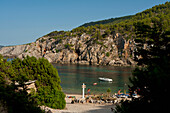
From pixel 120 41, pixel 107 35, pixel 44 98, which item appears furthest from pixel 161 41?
pixel 107 35

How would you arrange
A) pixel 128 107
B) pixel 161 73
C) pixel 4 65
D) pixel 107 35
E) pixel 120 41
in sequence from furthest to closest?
pixel 107 35, pixel 120 41, pixel 4 65, pixel 128 107, pixel 161 73

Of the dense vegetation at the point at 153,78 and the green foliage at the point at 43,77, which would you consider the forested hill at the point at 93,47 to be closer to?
the green foliage at the point at 43,77

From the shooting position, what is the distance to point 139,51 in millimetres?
7629

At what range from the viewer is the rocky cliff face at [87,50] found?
118 metres

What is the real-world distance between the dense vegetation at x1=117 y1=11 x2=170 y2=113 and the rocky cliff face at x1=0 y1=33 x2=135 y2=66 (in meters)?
105

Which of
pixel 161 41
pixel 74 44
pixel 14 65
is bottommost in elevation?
pixel 14 65

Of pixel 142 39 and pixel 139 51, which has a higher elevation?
pixel 142 39

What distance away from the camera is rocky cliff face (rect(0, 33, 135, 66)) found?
388ft

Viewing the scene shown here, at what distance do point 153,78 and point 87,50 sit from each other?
123 metres

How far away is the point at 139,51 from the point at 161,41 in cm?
96

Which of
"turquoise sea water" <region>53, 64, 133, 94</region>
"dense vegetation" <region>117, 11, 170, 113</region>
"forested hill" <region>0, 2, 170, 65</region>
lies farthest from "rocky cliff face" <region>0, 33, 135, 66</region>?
"dense vegetation" <region>117, 11, 170, 113</region>

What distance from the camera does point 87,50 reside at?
5044 inches

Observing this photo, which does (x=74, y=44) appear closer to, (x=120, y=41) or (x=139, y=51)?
(x=120, y=41)

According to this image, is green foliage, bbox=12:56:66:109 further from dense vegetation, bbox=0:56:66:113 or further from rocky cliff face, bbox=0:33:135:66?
rocky cliff face, bbox=0:33:135:66
